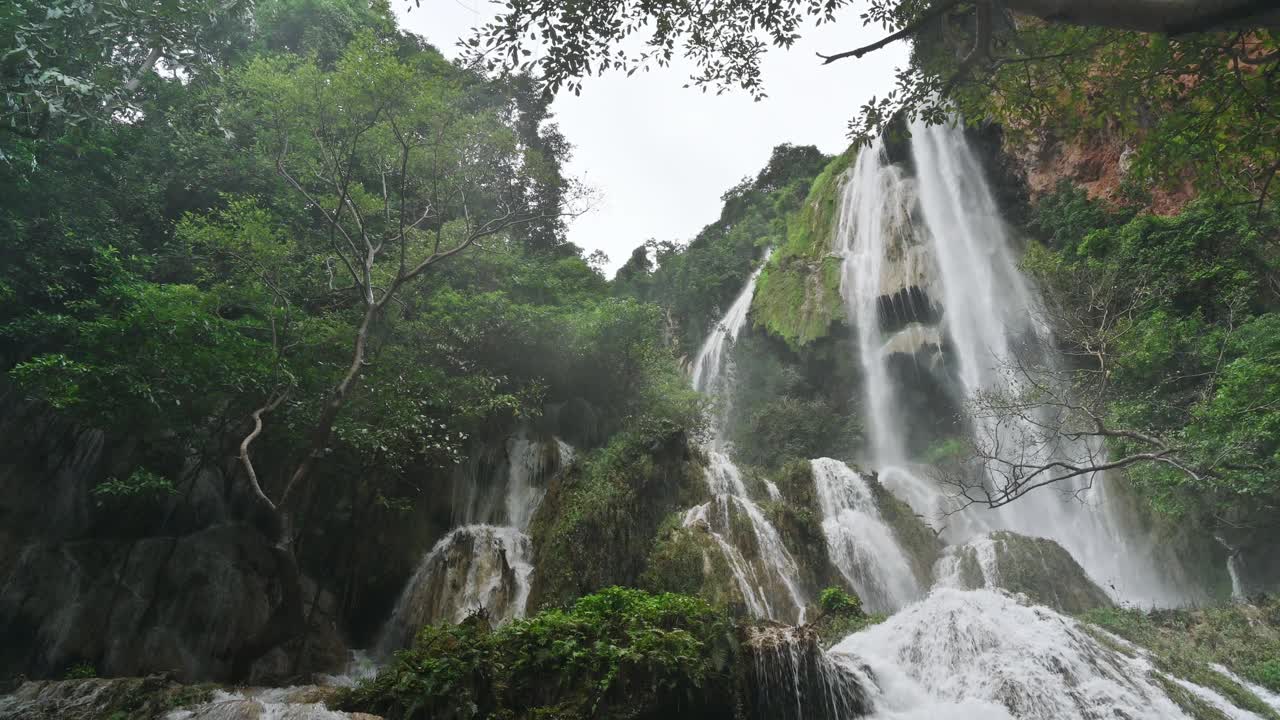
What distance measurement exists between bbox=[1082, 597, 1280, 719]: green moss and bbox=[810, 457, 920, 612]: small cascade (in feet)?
9.98

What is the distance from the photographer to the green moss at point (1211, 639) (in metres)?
6.43

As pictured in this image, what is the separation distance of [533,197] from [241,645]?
588 inches

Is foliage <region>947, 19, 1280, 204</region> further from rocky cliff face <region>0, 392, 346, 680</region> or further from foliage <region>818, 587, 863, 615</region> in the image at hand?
rocky cliff face <region>0, 392, 346, 680</region>

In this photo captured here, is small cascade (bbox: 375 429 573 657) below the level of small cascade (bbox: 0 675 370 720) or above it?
above

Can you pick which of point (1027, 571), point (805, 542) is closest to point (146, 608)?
point (805, 542)

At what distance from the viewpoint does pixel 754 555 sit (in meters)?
10.1

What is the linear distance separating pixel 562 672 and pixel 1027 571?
34.0 ft

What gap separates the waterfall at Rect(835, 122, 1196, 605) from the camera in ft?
49.2

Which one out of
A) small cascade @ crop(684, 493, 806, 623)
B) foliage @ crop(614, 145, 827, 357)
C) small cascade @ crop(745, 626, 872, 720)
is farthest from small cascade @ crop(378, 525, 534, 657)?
foliage @ crop(614, 145, 827, 357)

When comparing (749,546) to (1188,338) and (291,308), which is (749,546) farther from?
(1188,338)

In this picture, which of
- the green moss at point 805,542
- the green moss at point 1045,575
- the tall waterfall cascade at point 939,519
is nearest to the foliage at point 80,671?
the tall waterfall cascade at point 939,519

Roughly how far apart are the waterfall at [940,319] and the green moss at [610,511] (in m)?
8.15

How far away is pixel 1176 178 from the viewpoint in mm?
4605

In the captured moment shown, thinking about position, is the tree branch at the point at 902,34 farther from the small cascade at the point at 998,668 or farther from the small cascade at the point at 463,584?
the small cascade at the point at 463,584
